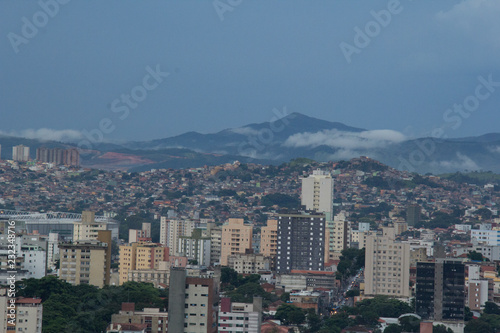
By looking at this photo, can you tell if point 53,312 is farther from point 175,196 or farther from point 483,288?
point 175,196

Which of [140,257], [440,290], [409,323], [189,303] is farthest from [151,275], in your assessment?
[189,303]

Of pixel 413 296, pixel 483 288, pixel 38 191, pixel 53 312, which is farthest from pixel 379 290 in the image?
pixel 38 191

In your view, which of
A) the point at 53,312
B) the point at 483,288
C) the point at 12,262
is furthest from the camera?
the point at 483,288

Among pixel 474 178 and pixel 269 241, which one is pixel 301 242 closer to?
pixel 269 241

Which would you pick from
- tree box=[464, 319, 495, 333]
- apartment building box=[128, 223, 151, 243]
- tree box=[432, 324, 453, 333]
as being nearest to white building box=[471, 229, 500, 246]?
apartment building box=[128, 223, 151, 243]

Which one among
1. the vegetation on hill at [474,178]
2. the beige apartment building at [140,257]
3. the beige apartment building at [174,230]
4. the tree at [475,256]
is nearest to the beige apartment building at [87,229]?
the beige apartment building at [140,257]

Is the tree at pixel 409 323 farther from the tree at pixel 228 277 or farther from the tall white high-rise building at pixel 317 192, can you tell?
the tall white high-rise building at pixel 317 192

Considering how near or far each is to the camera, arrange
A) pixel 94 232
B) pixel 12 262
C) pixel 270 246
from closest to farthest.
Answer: pixel 12 262
pixel 94 232
pixel 270 246
